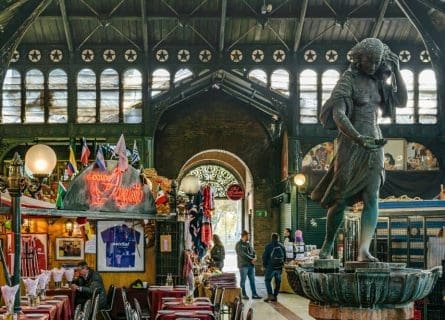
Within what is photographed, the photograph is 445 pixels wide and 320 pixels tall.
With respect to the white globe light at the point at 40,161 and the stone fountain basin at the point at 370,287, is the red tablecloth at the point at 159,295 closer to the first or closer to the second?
the white globe light at the point at 40,161

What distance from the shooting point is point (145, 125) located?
27.8 meters

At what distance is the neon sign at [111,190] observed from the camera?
1556 centimetres

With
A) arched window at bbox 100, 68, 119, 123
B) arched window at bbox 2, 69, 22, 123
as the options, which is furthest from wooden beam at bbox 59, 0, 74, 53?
arched window at bbox 2, 69, 22, 123

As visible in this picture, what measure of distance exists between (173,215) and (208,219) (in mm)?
2232

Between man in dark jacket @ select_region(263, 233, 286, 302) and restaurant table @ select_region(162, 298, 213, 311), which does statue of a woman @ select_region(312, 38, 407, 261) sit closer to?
restaurant table @ select_region(162, 298, 213, 311)

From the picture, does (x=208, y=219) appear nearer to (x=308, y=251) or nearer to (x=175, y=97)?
(x=308, y=251)

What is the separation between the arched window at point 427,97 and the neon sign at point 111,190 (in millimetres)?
14799

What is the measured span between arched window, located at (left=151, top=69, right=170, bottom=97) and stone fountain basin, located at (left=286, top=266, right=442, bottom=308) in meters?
21.7

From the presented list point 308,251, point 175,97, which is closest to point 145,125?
point 175,97

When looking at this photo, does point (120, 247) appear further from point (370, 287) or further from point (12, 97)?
point (12, 97)

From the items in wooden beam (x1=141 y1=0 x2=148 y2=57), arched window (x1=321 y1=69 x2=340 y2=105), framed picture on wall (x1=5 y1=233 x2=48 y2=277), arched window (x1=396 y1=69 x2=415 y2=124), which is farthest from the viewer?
arched window (x1=396 y1=69 x2=415 y2=124)

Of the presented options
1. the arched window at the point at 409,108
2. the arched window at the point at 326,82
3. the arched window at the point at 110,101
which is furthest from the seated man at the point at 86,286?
the arched window at the point at 409,108

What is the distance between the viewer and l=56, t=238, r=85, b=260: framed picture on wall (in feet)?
58.1

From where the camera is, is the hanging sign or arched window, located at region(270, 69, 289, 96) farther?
the hanging sign
